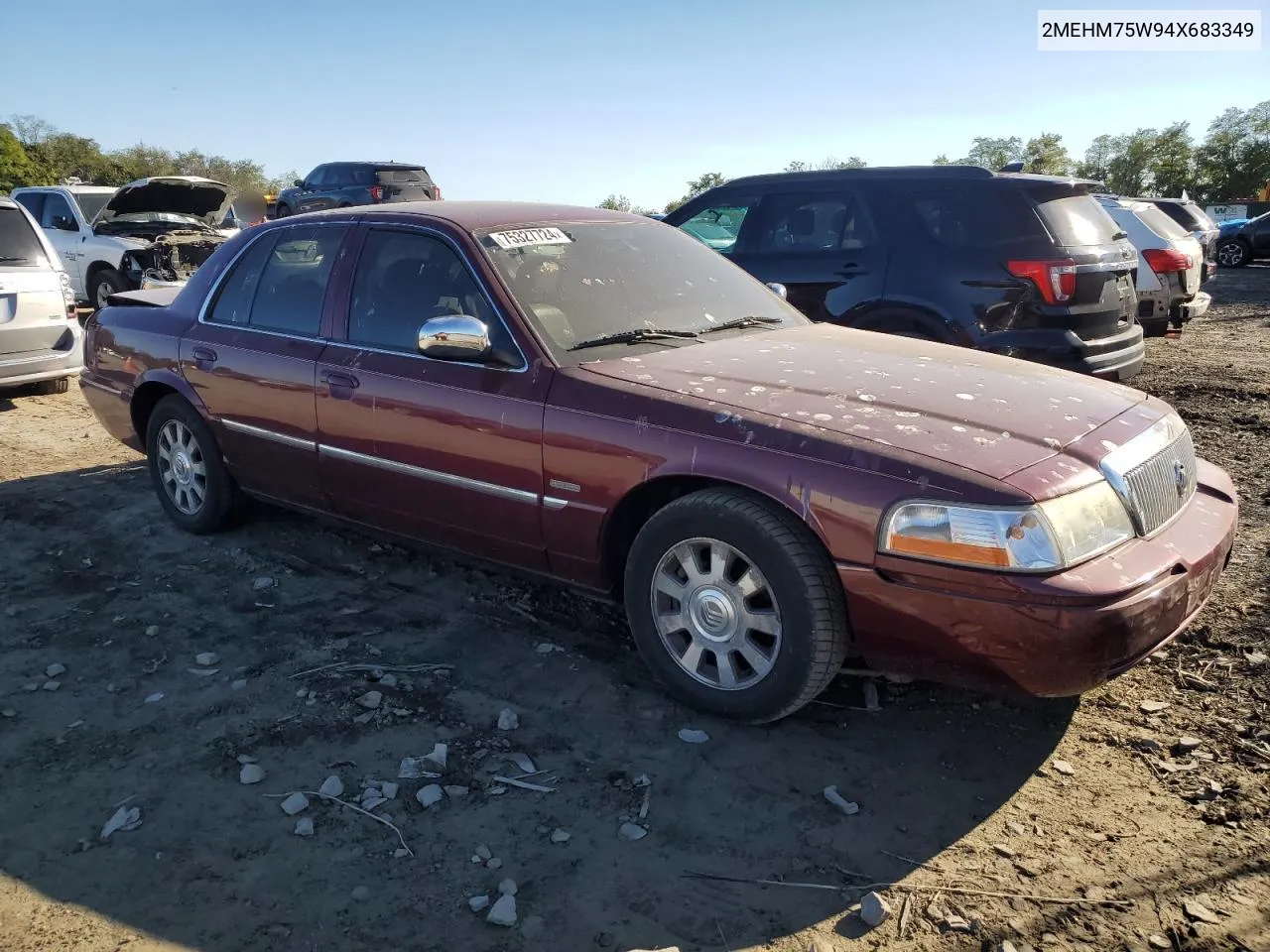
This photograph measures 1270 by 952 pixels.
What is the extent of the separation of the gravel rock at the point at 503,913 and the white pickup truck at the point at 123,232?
38.3 ft

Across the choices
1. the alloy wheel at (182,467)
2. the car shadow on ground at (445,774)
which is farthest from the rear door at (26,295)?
the car shadow on ground at (445,774)

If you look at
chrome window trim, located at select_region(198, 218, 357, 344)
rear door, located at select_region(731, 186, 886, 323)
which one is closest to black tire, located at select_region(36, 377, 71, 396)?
chrome window trim, located at select_region(198, 218, 357, 344)

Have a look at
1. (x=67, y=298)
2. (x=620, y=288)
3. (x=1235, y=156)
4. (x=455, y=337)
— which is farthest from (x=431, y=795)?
(x=1235, y=156)

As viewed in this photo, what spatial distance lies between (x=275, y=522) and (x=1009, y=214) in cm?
474

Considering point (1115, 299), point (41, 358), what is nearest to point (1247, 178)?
point (1115, 299)

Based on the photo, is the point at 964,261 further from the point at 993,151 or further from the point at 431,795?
the point at 993,151

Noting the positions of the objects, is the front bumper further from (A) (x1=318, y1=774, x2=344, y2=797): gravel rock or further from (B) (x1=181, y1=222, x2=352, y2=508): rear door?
(B) (x1=181, y1=222, x2=352, y2=508): rear door

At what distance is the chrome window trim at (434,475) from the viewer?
3.70 meters

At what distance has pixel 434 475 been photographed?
394cm

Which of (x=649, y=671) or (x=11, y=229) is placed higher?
(x=11, y=229)

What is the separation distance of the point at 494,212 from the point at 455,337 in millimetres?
969

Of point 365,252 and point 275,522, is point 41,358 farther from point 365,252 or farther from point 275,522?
point 365,252

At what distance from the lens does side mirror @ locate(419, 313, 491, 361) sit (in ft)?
11.9

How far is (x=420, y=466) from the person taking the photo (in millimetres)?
3973
